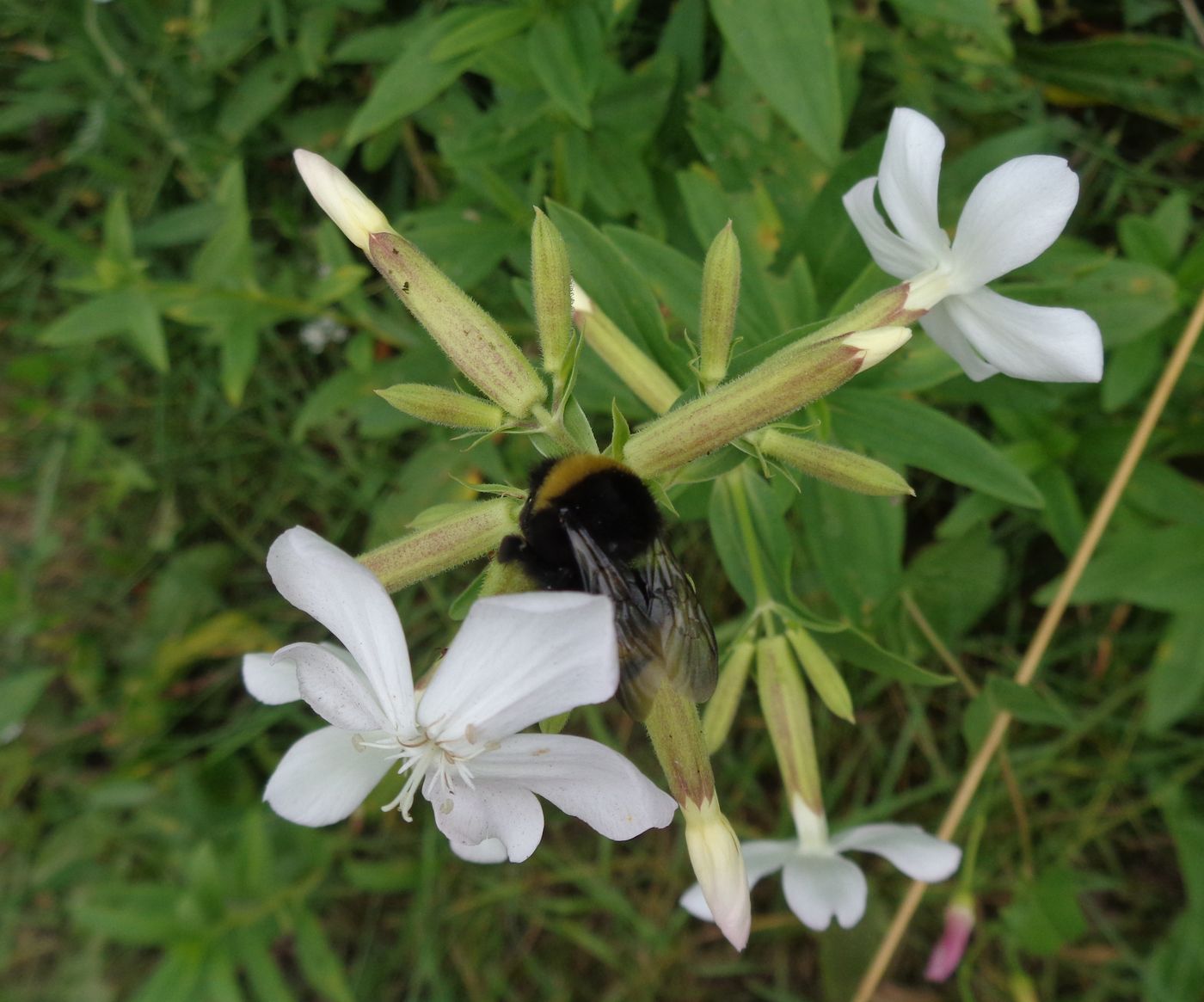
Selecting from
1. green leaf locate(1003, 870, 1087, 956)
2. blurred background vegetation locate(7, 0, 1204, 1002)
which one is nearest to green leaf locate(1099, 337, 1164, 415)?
blurred background vegetation locate(7, 0, 1204, 1002)

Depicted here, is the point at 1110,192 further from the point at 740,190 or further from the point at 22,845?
the point at 22,845

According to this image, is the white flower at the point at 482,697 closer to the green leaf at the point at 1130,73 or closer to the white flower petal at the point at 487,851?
the white flower petal at the point at 487,851

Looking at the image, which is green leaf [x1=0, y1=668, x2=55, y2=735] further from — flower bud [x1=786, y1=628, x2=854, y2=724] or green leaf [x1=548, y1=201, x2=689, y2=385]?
flower bud [x1=786, y1=628, x2=854, y2=724]

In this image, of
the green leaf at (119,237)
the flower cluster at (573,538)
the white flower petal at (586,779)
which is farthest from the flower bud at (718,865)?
the green leaf at (119,237)

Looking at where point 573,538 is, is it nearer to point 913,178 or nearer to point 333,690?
point 333,690

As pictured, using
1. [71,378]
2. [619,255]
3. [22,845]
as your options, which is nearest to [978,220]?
[619,255]
